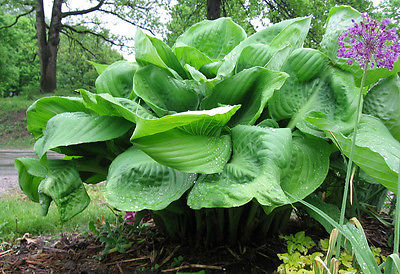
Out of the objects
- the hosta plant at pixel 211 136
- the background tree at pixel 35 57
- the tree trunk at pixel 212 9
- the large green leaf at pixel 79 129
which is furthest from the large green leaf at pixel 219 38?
the background tree at pixel 35 57

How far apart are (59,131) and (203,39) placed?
91 cm

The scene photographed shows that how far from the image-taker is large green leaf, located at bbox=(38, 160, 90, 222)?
45.6 inches

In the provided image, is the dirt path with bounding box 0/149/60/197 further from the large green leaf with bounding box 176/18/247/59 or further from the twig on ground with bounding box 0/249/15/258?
the large green leaf with bounding box 176/18/247/59

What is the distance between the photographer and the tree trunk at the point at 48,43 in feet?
55.0

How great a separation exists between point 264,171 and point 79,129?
72cm

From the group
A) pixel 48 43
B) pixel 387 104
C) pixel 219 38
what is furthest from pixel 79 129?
pixel 48 43

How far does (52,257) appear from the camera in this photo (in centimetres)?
165

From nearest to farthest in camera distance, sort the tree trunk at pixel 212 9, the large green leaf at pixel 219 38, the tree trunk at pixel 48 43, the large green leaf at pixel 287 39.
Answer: the large green leaf at pixel 287 39 → the large green leaf at pixel 219 38 → the tree trunk at pixel 212 9 → the tree trunk at pixel 48 43

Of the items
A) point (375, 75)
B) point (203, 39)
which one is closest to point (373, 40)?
point (375, 75)

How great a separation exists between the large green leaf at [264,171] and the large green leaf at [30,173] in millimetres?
728

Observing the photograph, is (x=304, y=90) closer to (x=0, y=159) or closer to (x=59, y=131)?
(x=59, y=131)

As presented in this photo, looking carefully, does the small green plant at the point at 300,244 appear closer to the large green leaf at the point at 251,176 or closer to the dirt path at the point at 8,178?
the large green leaf at the point at 251,176

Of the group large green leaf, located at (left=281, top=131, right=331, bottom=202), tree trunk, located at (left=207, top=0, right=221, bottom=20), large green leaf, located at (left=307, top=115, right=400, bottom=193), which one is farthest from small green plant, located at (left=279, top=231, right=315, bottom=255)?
tree trunk, located at (left=207, top=0, right=221, bottom=20)

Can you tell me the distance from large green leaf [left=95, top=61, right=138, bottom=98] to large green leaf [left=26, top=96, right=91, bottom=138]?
13 cm
